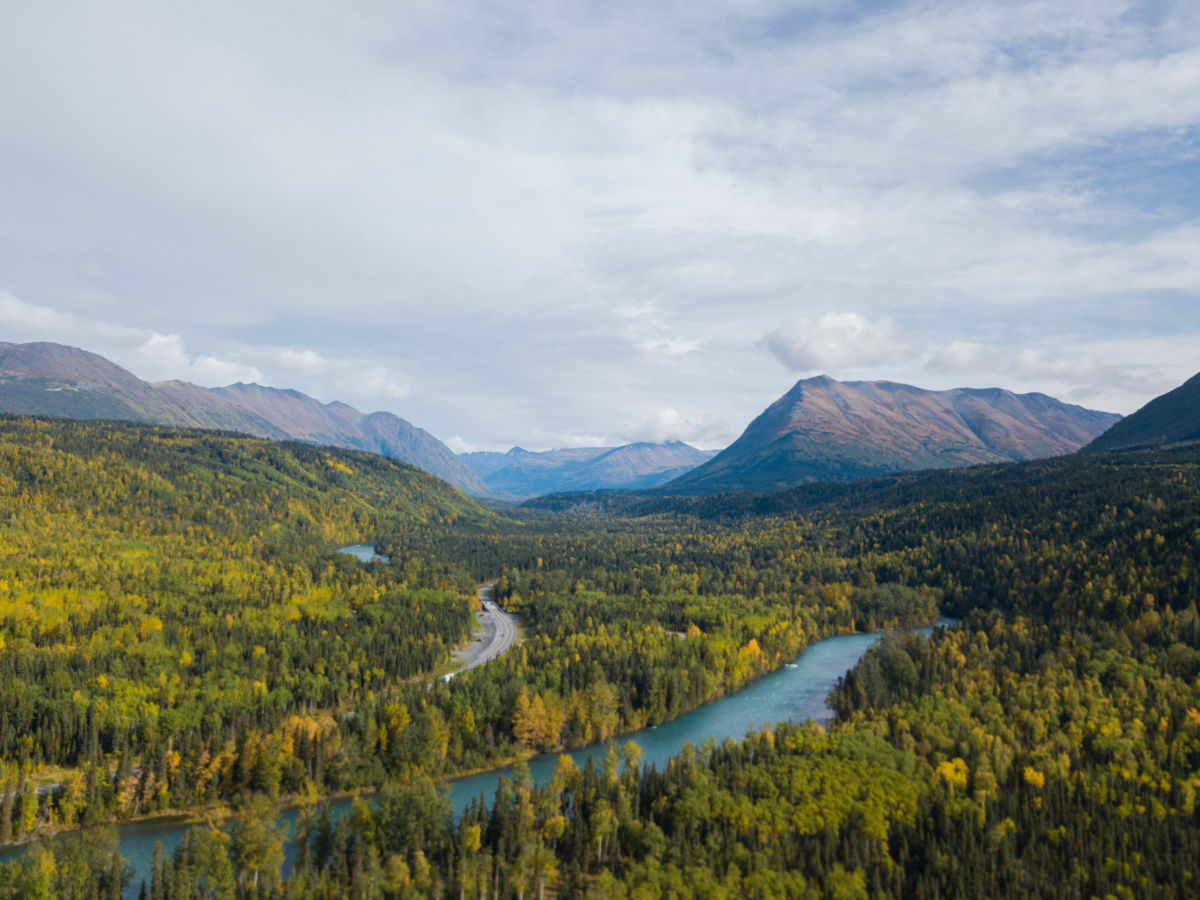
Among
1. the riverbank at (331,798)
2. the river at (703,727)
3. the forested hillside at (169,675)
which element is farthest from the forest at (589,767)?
the river at (703,727)

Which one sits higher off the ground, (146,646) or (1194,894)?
(146,646)

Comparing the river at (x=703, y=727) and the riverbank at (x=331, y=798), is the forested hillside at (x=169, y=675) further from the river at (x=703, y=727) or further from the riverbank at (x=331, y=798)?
the river at (x=703, y=727)

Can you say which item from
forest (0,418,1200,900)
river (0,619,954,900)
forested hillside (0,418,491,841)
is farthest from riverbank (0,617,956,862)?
forested hillside (0,418,491,841)

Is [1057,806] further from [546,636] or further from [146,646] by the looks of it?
[146,646]

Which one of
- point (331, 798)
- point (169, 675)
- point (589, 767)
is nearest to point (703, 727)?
point (589, 767)

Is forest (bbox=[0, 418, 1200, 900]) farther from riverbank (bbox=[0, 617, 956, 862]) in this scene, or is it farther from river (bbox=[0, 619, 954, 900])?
river (bbox=[0, 619, 954, 900])

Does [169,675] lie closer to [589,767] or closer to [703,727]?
[589,767]

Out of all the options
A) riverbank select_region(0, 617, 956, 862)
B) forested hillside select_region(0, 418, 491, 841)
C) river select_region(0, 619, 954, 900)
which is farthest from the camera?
forested hillside select_region(0, 418, 491, 841)

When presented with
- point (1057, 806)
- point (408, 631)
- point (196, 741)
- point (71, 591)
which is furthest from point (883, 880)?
point (71, 591)
